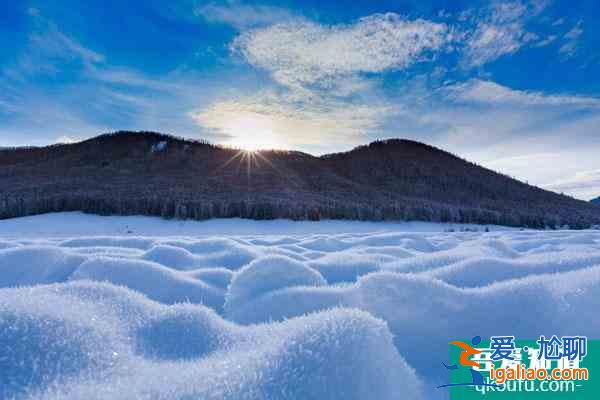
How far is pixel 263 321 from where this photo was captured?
1.39 meters

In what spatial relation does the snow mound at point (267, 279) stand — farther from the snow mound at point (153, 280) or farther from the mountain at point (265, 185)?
the mountain at point (265, 185)

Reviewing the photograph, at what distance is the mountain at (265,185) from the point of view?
7.95 metres

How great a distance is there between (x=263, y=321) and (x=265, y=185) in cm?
1024

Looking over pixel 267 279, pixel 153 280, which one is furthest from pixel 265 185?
pixel 267 279

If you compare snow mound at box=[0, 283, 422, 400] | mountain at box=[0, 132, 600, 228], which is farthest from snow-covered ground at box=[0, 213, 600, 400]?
mountain at box=[0, 132, 600, 228]

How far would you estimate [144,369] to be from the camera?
2.88 ft

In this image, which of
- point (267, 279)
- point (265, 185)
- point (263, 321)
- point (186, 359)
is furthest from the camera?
point (265, 185)

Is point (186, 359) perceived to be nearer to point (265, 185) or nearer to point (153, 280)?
point (153, 280)

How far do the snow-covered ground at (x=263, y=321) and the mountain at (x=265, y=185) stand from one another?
6012 millimetres

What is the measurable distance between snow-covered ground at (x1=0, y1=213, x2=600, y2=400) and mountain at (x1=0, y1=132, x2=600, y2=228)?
601 centimetres

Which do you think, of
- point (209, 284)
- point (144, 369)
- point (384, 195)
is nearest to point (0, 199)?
point (209, 284)

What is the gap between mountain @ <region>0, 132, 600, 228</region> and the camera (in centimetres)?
795

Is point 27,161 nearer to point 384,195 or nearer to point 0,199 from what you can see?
point 0,199

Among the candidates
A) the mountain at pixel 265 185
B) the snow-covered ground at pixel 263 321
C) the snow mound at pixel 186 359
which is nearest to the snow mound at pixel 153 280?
the snow-covered ground at pixel 263 321
